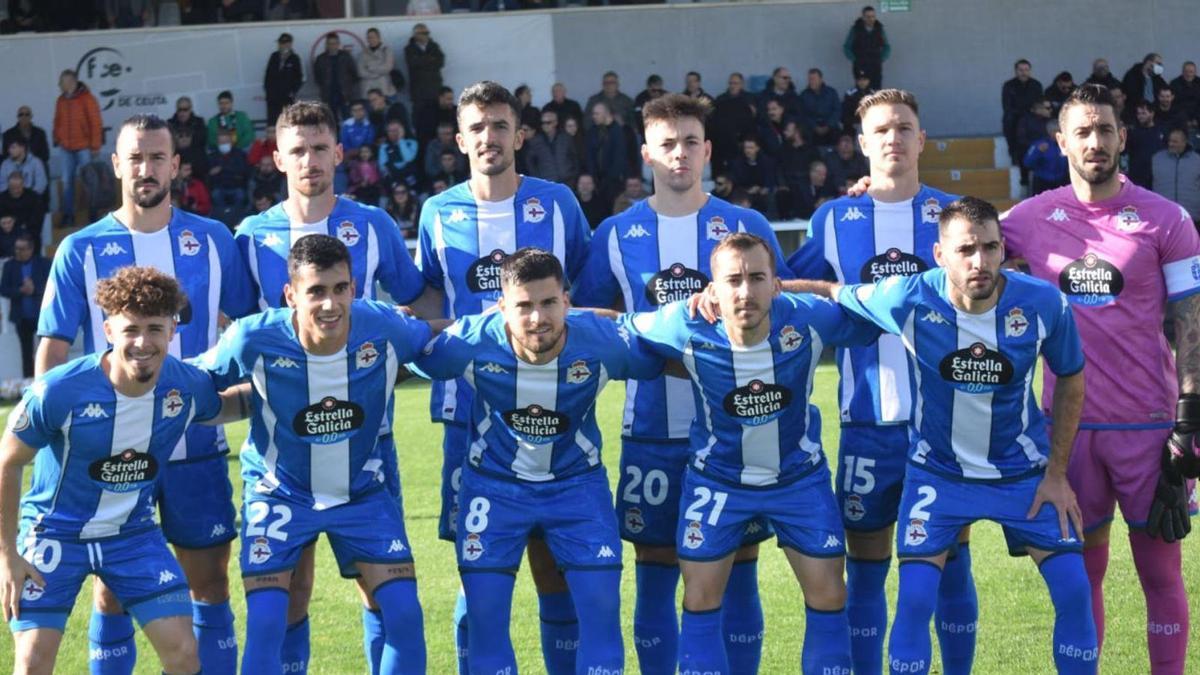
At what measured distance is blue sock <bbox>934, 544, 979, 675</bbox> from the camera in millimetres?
6398

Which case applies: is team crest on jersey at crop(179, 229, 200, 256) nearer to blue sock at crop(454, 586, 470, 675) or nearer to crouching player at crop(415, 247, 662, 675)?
crouching player at crop(415, 247, 662, 675)

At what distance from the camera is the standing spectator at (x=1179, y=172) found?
63.9ft

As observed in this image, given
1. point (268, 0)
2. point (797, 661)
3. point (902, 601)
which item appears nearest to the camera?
point (902, 601)

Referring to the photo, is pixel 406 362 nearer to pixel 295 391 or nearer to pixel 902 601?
pixel 295 391

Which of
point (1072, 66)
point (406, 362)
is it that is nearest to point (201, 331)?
point (406, 362)

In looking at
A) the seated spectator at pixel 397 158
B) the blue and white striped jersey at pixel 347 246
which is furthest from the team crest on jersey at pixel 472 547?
the seated spectator at pixel 397 158

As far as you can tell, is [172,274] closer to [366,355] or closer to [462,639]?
[366,355]

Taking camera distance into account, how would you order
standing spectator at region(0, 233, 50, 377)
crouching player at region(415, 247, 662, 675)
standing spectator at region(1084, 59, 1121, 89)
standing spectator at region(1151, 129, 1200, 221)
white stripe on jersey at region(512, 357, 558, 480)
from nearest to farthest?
crouching player at region(415, 247, 662, 675), white stripe on jersey at region(512, 357, 558, 480), standing spectator at region(0, 233, 50, 377), standing spectator at region(1151, 129, 1200, 221), standing spectator at region(1084, 59, 1121, 89)

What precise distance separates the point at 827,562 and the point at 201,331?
2.70 metres

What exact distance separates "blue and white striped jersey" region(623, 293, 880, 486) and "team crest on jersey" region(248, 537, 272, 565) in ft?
5.38

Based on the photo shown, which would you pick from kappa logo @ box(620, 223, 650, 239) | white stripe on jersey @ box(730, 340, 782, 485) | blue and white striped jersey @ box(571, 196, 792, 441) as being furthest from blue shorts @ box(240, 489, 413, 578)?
kappa logo @ box(620, 223, 650, 239)

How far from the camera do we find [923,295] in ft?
19.5

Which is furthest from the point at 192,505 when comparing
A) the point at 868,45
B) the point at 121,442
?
the point at 868,45

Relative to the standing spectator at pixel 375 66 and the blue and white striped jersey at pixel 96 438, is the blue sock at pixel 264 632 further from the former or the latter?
the standing spectator at pixel 375 66
